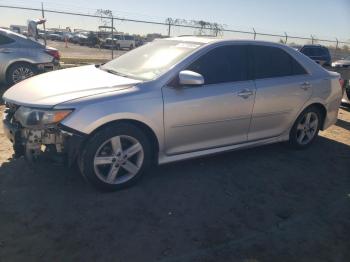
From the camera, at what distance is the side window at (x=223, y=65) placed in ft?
13.9

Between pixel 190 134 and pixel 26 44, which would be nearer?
pixel 190 134

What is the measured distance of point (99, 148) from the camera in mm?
3604

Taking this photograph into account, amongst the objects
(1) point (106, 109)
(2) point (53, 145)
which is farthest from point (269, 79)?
(2) point (53, 145)

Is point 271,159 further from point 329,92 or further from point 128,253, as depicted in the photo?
point 128,253

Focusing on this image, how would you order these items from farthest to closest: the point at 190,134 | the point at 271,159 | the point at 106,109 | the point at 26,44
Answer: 1. the point at 26,44
2. the point at 271,159
3. the point at 190,134
4. the point at 106,109

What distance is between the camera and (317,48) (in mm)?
17469

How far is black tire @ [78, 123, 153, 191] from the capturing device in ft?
11.7

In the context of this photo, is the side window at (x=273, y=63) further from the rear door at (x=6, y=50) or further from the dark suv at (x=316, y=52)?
the dark suv at (x=316, y=52)

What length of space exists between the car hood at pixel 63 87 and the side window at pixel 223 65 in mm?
834

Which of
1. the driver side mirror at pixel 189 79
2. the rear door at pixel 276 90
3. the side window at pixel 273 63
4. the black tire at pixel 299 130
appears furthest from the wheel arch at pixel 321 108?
the driver side mirror at pixel 189 79

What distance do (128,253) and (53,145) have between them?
1349mm

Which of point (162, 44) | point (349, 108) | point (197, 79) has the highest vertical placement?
point (162, 44)

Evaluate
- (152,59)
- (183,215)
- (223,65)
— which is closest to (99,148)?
(183,215)

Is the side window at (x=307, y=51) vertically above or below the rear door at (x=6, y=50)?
below
